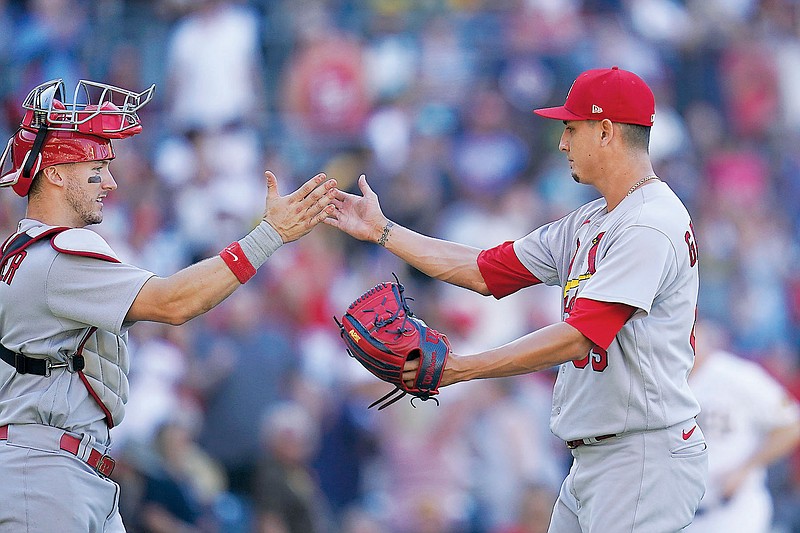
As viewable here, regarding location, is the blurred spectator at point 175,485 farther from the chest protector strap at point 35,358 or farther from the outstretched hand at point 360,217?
the chest protector strap at point 35,358

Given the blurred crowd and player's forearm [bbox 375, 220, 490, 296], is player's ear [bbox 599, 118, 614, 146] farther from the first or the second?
the blurred crowd

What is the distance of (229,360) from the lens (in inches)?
353

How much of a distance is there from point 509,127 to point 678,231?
667cm

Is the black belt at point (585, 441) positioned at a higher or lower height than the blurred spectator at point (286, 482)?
higher

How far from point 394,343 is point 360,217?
116cm

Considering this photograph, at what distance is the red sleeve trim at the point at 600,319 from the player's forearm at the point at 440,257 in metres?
1.05

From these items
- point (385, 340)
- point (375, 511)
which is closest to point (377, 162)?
point (375, 511)

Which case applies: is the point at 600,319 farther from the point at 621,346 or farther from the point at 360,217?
the point at 360,217

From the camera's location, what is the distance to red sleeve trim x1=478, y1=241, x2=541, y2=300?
17.4 ft

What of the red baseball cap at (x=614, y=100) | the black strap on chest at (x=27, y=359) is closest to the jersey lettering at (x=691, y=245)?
the red baseball cap at (x=614, y=100)

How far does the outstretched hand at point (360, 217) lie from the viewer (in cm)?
548

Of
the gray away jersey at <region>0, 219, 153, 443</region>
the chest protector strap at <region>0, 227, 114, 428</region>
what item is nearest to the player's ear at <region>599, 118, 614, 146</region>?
the gray away jersey at <region>0, 219, 153, 443</region>

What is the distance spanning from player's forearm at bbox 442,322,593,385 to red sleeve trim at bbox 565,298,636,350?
0.03 metres

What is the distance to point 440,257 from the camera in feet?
17.9
